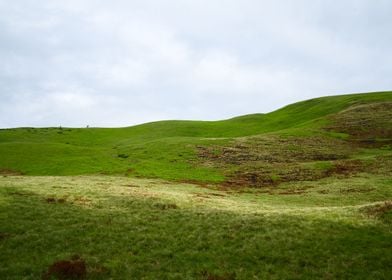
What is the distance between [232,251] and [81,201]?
1681cm

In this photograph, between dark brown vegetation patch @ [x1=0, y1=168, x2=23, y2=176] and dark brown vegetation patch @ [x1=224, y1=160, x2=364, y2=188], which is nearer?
dark brown vegetation patch @ [x1=224, y1=160, x2=364, y2=188]

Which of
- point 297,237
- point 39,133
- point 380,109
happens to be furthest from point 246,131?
point 297,237

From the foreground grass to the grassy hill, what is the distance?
69 mm

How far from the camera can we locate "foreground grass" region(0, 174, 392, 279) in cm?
2005

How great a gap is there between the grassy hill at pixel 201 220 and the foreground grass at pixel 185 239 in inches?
2.7

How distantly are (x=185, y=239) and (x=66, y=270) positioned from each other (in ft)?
25.2

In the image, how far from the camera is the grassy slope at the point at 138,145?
65.0 meters

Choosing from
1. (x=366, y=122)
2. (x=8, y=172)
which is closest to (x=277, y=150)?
(x=366, y=122)

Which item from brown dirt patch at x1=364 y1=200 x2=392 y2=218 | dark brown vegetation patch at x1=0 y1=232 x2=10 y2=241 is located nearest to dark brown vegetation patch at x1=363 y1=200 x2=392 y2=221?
brown dirt patch at x1=364 y1=200 x2=392 y2=218

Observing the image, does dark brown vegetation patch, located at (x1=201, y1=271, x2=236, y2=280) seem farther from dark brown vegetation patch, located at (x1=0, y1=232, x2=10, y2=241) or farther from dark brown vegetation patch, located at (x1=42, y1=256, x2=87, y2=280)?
dark brown vegetation patch, located at (x1=0, y1=232, x2=10, y2=241)

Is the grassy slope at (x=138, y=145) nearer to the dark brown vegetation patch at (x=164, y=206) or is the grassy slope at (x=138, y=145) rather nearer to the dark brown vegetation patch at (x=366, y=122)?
the dark brown vegetation patch at (x=366, y=122)

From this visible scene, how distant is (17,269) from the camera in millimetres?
20172

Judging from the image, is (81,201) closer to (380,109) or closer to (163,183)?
(163,183)

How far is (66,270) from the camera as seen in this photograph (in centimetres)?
1975
